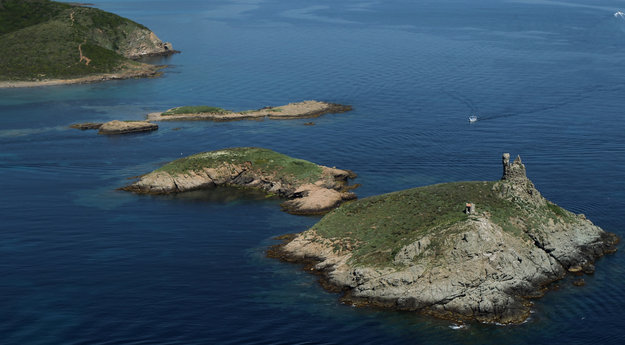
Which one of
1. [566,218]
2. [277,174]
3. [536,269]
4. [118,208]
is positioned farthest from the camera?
[277,174]

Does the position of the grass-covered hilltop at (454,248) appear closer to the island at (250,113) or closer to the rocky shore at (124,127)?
the rocky shore at (124,127)

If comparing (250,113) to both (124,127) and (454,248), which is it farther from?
(454,248)

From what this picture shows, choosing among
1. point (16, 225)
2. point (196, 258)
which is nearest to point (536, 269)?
point (196, 258)

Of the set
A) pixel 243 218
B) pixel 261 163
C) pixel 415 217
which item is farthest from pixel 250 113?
pixel 415 217

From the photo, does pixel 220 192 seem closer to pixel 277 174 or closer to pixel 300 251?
pixel 277 174

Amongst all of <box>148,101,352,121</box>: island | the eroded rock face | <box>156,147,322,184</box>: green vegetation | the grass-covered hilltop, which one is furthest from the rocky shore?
the grass-covered hilltop

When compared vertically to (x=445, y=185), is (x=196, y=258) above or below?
below
